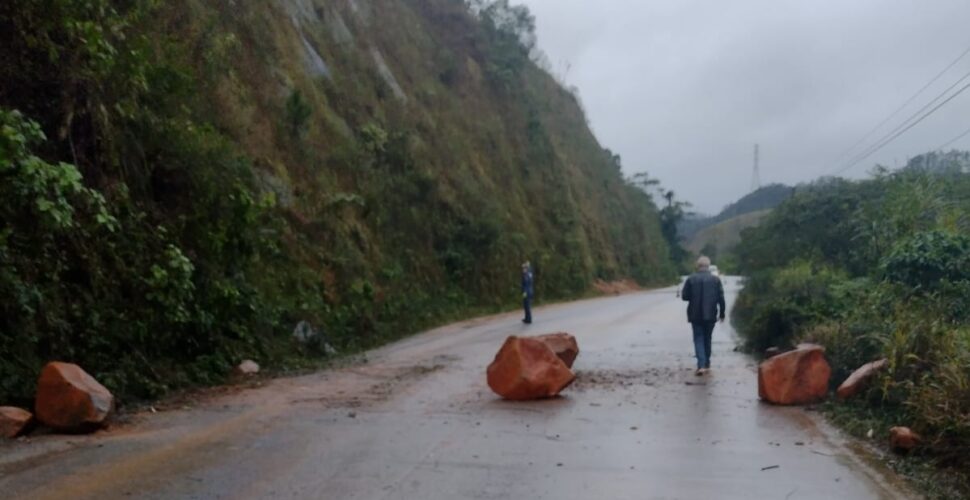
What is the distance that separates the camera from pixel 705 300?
1302cm

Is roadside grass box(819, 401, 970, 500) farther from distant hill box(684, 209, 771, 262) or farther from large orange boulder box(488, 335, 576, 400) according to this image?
distant hill box(684, 209, 771, 262)

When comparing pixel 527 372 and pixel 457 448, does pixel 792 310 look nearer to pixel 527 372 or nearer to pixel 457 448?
pixel 527 372

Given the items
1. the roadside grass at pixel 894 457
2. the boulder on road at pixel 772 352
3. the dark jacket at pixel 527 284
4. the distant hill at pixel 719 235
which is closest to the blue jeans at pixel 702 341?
the boulder on road at pixel 772 352

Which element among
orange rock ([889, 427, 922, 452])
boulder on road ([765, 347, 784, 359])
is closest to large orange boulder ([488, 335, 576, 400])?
orange rock ([889, 427, 922, 452])

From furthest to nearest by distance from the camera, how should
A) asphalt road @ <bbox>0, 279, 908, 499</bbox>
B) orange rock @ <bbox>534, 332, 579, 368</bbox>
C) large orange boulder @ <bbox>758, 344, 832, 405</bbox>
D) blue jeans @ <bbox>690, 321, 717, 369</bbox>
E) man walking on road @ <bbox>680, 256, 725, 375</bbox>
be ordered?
blue jeans @ <bbox>690, 321, 717, 369</bbox> → man walking on road @ <bbox>680, 256, 725, 375</bbox> → orange rock @ <bbox>534, 332, 579, 368</bbox> → large orange boulder @ <bbox>758, 344, 832, 405</bbox> → asphalt road @ <bbox>0, 279, 908, 499</bbox>

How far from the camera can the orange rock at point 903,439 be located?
781 cm

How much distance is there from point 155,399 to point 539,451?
5139mm

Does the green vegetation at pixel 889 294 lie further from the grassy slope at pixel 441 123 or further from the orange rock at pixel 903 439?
the grassy slope at pixel 441 123

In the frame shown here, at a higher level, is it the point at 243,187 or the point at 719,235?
the point at 719,235

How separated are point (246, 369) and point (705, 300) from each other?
651 cm

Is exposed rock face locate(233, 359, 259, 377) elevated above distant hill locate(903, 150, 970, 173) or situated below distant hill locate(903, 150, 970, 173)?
below

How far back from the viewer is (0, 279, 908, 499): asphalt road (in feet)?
21.8

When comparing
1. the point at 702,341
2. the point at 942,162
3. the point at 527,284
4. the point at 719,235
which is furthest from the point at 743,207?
the point at 702,341

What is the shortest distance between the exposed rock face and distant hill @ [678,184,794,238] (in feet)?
149
